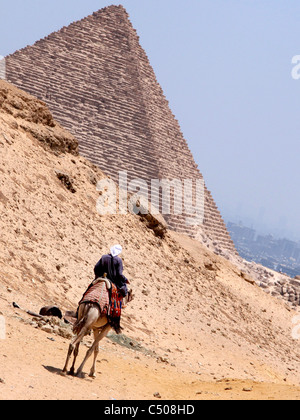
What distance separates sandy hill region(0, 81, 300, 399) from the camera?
25.6 feet

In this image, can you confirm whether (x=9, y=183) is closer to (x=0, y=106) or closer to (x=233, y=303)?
(x=0, y=106)

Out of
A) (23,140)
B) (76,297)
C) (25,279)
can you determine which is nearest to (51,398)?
(25,279)

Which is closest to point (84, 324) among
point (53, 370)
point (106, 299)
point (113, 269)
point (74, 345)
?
point (74, 345)

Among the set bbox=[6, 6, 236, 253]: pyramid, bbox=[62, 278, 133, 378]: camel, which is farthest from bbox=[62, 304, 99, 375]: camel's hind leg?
bbox=[6, 6, 236, 253]: pyramid

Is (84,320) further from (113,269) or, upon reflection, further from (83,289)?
(83,289)

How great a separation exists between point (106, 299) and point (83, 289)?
4676 millimetres

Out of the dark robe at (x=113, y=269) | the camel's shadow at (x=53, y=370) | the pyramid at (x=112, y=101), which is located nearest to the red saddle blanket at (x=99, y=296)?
the dark robe at (x=113, y=269)

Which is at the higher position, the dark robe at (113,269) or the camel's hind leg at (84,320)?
the dark robe at (113,269)

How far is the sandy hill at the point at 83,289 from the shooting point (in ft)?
25.6

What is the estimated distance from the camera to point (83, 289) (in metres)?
12.3

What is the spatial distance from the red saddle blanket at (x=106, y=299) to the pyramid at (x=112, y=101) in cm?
3413

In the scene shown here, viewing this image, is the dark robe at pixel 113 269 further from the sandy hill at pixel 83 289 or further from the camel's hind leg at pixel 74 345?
the sandy hill at pixel 83 289

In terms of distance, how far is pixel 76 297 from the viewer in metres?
11.8

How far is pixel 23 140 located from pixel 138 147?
3375 centimetres
